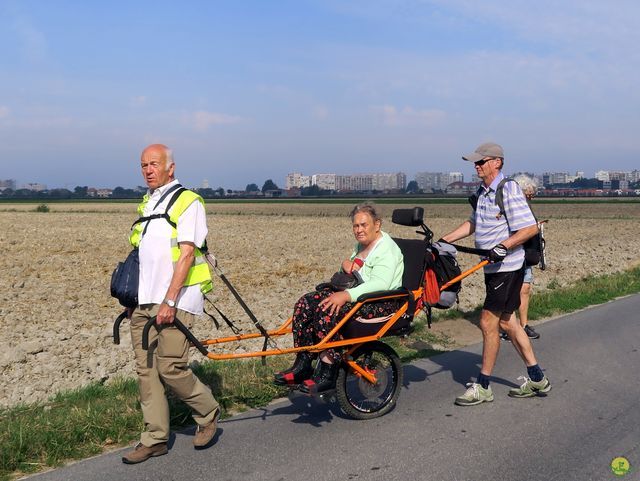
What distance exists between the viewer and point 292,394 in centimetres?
656

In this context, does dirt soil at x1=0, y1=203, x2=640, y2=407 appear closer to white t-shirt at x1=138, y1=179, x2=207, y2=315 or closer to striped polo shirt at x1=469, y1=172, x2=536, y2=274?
white t-shirt at x1=138, y1=179, x2=207, y2=315

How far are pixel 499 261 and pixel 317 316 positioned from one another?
1656 millimetres

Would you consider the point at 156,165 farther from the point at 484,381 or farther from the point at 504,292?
the point at 484,381

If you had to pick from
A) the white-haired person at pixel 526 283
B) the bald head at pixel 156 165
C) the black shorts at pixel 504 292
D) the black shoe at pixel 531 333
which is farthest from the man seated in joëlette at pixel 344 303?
the black shoe at pixel 531 333

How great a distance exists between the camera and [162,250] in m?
4.84

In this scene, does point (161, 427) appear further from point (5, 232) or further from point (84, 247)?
point (5, 232)

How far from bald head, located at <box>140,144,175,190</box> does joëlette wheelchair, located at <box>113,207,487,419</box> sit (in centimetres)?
111

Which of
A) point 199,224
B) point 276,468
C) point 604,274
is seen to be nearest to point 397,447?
point 276,468

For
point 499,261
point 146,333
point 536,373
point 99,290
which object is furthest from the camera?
point 99,290

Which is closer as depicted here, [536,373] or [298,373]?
[298,373]

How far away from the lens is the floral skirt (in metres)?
5.51

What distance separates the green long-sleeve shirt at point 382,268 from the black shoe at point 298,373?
699mm

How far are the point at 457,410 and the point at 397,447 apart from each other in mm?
1097

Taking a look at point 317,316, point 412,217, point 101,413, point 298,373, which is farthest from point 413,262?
point 101,413
